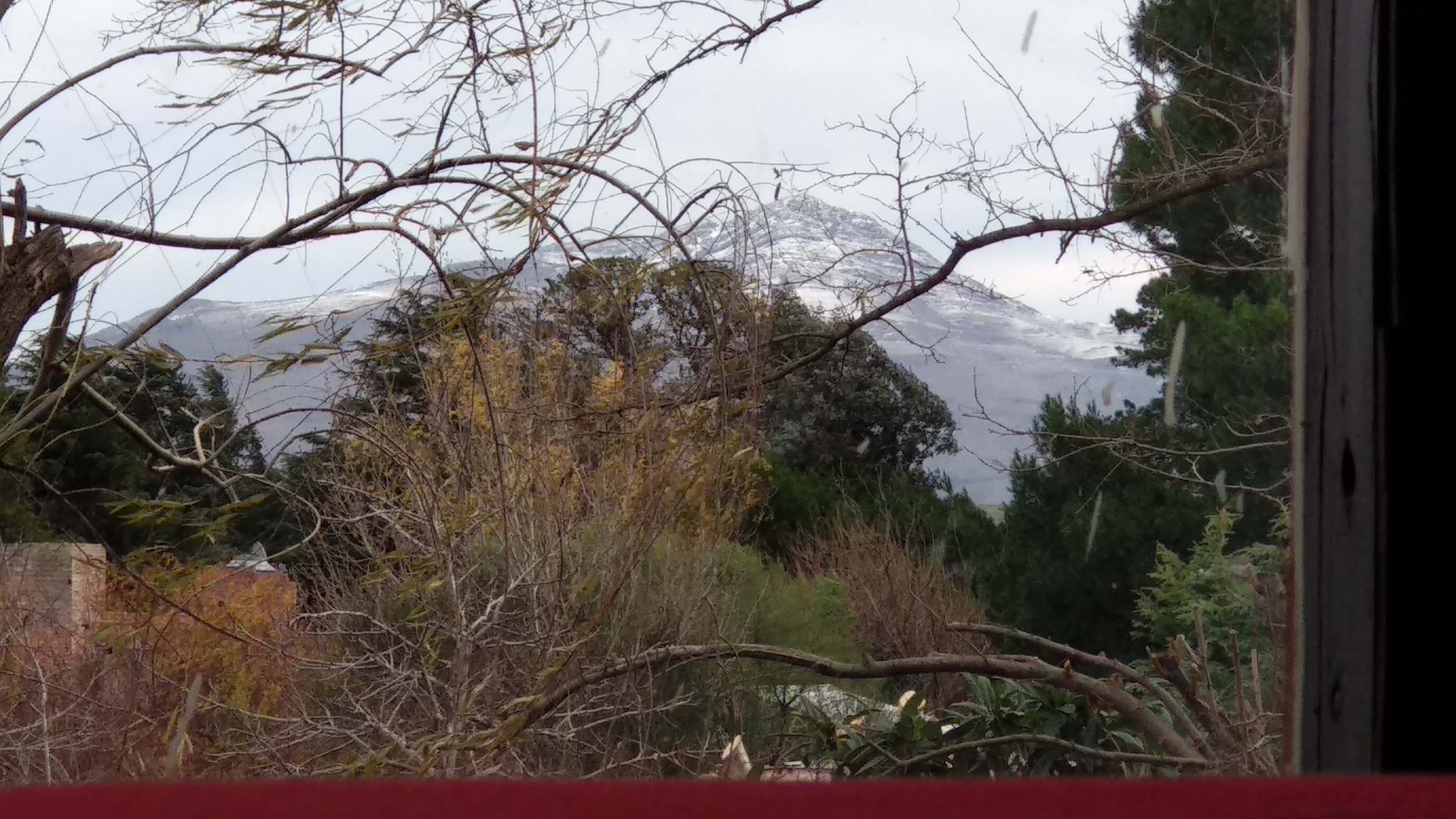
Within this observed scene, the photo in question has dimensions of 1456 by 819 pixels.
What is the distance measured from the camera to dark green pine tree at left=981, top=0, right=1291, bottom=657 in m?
4.62

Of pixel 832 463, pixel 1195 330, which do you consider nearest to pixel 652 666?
pixel 1195 330

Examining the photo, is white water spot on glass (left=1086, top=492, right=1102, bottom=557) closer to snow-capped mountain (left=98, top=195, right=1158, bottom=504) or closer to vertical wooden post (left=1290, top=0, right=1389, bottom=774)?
snow-capped mountain (left=98, top=195, right=1158, bottom=504)

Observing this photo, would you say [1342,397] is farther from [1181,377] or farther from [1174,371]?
[1181,377]

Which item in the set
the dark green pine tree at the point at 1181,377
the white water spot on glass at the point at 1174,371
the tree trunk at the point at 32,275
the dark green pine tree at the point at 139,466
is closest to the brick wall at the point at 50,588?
the dark green pine tree at the point at 139,466

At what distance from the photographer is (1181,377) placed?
8578 millimetres

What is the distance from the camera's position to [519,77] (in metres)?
3.28

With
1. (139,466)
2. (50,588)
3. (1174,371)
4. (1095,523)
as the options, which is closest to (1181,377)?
(1095,523)

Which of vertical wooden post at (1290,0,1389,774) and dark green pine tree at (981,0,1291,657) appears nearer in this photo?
vertical wooden post at (1290,0,1389,774)

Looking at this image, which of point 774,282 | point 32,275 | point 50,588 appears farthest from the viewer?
point 50,588

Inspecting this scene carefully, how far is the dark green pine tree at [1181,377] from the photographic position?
4621 millimetres

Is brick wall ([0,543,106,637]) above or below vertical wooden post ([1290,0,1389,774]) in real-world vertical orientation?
below

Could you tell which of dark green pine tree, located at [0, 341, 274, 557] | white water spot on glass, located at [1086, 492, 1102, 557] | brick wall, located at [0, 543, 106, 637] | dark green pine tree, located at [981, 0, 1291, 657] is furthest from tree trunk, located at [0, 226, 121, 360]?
white water spot on glass, located at [1086, 492, 1102, 557]

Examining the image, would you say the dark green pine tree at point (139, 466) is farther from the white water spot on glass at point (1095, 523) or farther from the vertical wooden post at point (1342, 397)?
the white water spot on glass at point (1095, 523)

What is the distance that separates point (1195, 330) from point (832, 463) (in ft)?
18.9
